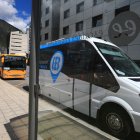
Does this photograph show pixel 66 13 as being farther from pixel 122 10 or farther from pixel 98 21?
pixel 122 10

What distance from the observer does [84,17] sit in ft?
10.5

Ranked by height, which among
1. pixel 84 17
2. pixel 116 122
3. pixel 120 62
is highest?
pixel 84 17

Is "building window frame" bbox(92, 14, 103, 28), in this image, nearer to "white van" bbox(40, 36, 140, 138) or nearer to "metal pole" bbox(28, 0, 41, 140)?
"white van" bbox(40, 36, 140, 138)

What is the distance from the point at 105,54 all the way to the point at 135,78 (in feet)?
2.91

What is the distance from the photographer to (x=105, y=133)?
4305mm

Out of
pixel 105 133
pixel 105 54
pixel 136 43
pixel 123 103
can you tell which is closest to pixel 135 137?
pixel 105 133

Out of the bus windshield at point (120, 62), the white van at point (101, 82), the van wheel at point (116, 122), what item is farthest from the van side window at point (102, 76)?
the van wheel at point (116, 122)

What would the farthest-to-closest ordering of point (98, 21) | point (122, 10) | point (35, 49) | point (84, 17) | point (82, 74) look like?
1. point (82, 74)
2. point (84, 17)
3. point (98, 21)
4. point (122, 10)
5. point (35, 49)

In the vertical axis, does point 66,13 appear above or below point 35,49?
above

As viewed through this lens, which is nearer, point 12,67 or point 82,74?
point 82,74

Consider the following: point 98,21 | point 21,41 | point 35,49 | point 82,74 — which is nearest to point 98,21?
point 98,21

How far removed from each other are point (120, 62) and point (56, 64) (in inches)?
90.3

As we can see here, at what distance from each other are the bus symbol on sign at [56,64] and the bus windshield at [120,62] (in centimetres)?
156

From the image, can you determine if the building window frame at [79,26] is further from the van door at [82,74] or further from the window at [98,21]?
the van door at [82,74]
